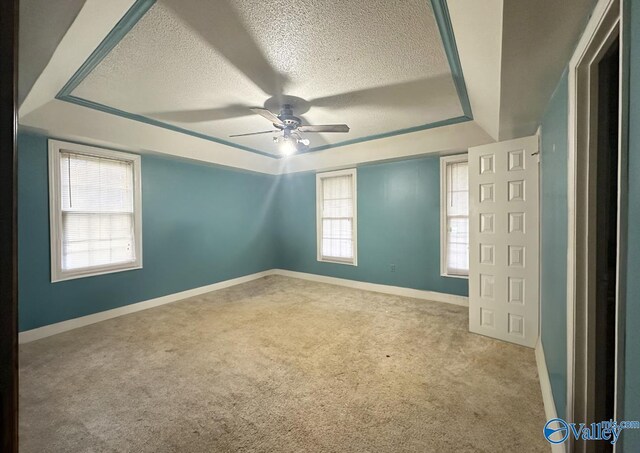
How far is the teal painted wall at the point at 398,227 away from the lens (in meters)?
4.14

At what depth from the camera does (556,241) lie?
5.77 feet

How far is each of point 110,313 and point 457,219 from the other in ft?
16.8

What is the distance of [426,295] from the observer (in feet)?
13.9

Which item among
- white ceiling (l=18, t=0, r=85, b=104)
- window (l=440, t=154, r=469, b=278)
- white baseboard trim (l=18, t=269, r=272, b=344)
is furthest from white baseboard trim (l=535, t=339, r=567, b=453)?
white baseboard trim (l=18, t=269, r=272, b=344)

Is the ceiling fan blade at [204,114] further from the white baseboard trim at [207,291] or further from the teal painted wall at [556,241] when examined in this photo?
the teal painted wall at [556,241]

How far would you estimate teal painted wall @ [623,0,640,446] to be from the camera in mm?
733

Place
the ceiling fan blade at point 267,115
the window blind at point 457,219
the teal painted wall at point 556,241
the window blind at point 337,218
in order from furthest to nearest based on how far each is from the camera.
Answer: the window blind at point 337,218 < the window blind at point 457,219 < the ceiling fan blade at point 267,115 < the teal painted wall at point 556,241

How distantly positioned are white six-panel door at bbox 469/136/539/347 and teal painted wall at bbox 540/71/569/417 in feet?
1.65

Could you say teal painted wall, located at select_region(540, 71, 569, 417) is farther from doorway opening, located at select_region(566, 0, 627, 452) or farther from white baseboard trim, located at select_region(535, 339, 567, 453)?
doorway opening, located at select_region(566, 0, 627, 452)

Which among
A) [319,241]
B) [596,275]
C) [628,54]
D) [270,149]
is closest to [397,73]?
[628,54]

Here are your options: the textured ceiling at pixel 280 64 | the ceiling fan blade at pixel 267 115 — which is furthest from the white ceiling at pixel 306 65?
the ceiling fan blade at pixel 267 115

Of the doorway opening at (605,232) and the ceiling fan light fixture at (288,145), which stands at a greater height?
the ceiling fan light fixture at (288,145)

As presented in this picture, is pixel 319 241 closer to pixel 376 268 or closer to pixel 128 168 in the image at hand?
pixel 376 268

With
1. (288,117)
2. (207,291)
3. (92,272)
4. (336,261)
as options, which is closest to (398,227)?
(336,261)
